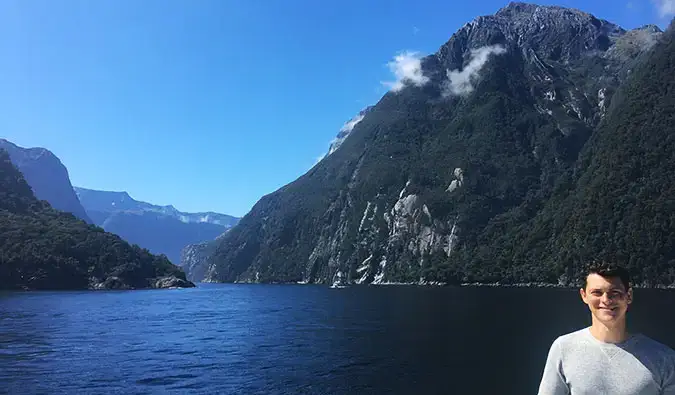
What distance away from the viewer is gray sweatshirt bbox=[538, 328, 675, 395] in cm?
506

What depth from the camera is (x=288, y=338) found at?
68.4 meters

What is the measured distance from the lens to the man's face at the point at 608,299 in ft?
16.9

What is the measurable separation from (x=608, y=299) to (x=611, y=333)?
34 centimetres

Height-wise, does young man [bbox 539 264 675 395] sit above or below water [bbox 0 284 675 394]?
above

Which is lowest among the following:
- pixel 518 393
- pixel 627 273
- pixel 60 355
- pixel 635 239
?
pixel 60 355

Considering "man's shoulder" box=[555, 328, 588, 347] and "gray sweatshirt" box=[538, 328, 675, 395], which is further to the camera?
"man's shoulder" box=[555, 328, 588, 347]

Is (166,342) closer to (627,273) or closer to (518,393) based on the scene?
(518,393)

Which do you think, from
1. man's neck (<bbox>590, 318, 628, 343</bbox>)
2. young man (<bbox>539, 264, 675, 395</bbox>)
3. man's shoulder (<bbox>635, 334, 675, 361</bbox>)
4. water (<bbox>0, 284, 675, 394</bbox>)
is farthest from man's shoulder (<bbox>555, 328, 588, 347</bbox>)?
water (<bbox>0, 284, 675, 394</bbox>)

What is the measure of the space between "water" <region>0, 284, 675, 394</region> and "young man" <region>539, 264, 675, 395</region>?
35101mm

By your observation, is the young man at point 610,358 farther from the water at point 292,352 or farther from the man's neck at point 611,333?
the water at point 292,352

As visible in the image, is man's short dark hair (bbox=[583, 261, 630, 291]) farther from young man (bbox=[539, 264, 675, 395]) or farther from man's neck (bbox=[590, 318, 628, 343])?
man's neck (bbox=[590, 318, 628, 343])

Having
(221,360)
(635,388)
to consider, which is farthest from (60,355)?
(635,388)

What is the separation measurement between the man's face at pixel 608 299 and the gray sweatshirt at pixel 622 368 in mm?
257

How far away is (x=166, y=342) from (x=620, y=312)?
6645cm
